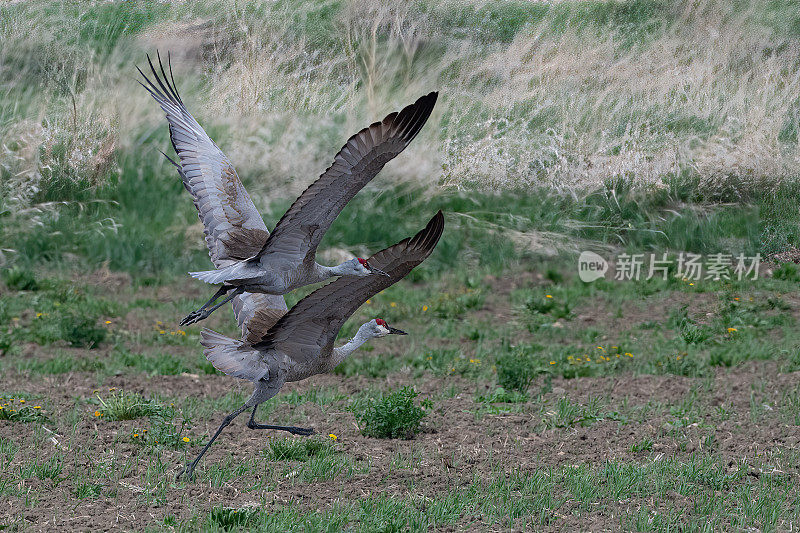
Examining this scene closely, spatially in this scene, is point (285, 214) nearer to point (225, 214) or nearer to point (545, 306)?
point (225, 214)

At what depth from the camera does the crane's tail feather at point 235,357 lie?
18.1 ft

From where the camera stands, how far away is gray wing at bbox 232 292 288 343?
5.78m

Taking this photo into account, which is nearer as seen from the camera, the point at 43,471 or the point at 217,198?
the point at 43,471

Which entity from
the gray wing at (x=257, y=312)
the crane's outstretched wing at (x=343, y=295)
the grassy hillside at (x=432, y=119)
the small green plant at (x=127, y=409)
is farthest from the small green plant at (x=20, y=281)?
the crane's outstretched wing at (x=343, y=295)

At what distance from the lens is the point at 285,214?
4.70m

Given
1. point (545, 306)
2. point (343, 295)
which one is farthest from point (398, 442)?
point (545, 306)

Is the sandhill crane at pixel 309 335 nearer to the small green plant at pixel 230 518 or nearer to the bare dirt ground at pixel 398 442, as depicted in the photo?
the bare dirt ground at pixel 398 442

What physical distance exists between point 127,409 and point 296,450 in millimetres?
1365

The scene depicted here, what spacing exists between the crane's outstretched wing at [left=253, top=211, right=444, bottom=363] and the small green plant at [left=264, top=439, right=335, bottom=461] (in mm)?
754

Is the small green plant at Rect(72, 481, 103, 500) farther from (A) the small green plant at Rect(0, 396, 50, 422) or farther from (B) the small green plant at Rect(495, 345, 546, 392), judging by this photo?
(B) the small green plant at Rect(495, 345, 546, 392)

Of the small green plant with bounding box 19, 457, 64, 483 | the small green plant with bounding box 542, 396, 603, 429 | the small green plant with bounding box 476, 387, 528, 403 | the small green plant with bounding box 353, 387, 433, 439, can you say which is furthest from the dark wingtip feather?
the small green plant with bounding box 476, 387, 528, 403

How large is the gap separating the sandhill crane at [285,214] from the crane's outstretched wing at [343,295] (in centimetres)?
9

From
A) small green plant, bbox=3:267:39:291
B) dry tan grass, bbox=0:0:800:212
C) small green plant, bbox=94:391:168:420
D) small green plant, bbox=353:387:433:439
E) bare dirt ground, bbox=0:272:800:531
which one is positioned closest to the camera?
bare dirt ground, bbox=0:272:800:531

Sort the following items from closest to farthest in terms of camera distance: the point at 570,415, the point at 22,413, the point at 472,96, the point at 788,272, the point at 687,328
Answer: the point at 22,413
the point at 570,415
the point at 687,328
the point at 788,272
the point at 472,96
